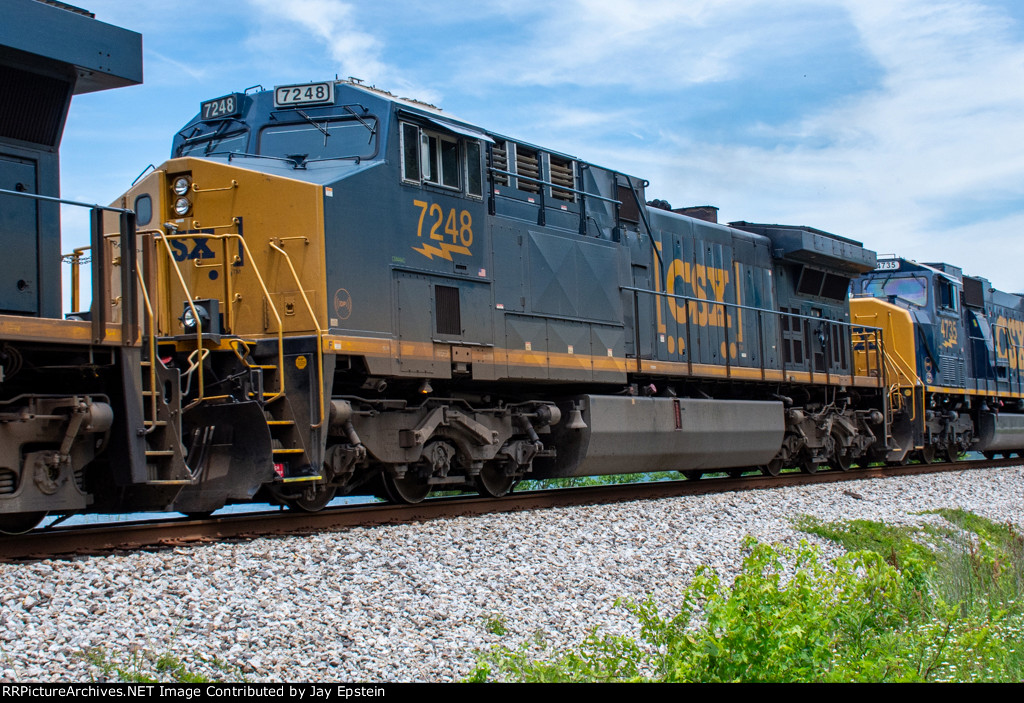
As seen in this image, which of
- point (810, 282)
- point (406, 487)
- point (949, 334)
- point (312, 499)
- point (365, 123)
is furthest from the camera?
point (949, 334)

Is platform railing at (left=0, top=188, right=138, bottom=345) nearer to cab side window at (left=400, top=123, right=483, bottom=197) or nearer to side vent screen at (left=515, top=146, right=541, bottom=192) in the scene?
cab side window at (left=400, top=123, right=483, bottom=197)

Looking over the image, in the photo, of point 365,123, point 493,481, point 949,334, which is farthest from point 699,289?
point 949,334

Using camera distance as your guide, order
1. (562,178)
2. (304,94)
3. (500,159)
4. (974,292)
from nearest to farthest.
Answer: (304,94) < (500,159) < (562,178) < (974,292)

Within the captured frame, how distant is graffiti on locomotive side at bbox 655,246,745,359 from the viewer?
12.3m

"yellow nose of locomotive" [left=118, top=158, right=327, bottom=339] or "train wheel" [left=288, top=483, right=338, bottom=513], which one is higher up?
"yellow nose of locomotive" [left=118, top=158, right=327, bottom=339]

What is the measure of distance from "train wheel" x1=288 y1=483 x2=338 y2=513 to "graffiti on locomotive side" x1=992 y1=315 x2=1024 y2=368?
16.8 m

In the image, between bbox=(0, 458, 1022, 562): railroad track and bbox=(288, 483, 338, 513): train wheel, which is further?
bbox=(288, 483, 338, 513): train wheel

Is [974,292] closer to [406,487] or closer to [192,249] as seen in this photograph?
[406,487]

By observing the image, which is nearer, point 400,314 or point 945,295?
point 400,314

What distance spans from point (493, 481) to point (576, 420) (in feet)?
3.52

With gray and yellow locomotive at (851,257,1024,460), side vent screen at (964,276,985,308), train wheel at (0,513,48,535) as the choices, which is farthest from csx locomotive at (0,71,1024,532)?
side vent screen at (964,276,985,308)

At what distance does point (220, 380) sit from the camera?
7363 mm

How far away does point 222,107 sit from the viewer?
9.09 metres

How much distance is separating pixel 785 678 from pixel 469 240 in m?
5.83
